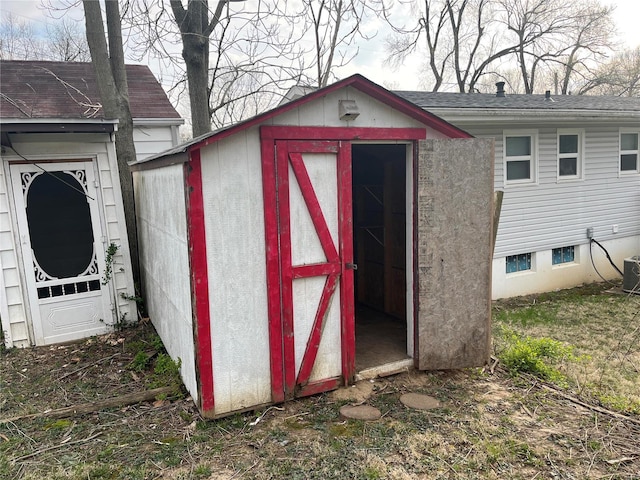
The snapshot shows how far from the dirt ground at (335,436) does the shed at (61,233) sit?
4.34 ft

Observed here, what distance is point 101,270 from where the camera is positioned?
6.20m

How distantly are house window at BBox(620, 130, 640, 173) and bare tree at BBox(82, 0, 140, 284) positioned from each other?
9.97 meters

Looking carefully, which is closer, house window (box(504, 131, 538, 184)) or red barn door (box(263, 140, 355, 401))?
red barn door (box(263, 140, 355, 401))

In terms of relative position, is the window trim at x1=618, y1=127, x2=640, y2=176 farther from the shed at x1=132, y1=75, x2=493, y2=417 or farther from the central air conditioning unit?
the shed at x1=132, y1=75, x2=493, y2=417

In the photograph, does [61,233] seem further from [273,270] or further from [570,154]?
[570,154]

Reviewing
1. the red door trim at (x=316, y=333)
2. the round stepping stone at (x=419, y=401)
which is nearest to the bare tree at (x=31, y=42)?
the red door trim at (x=316, y=333)

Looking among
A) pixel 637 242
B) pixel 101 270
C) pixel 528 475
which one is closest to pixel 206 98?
pixel 101 270

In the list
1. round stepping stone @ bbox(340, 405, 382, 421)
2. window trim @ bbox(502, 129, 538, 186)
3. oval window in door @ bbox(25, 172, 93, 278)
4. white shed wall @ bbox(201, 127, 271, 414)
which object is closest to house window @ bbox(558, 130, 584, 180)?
window trim @ bbox(502, 129, 538, 186)

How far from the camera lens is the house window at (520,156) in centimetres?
857

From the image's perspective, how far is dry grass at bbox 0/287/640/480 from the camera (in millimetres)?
3184

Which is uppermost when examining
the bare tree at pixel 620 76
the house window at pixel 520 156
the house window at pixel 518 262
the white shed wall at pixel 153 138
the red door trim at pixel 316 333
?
the bare tree at pixel 620 76

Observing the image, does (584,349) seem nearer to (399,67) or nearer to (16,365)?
(16,365)

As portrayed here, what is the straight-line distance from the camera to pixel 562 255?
9.70m

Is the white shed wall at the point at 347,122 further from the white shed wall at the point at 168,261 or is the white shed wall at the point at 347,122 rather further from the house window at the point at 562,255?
the house window at the point at 562,255
